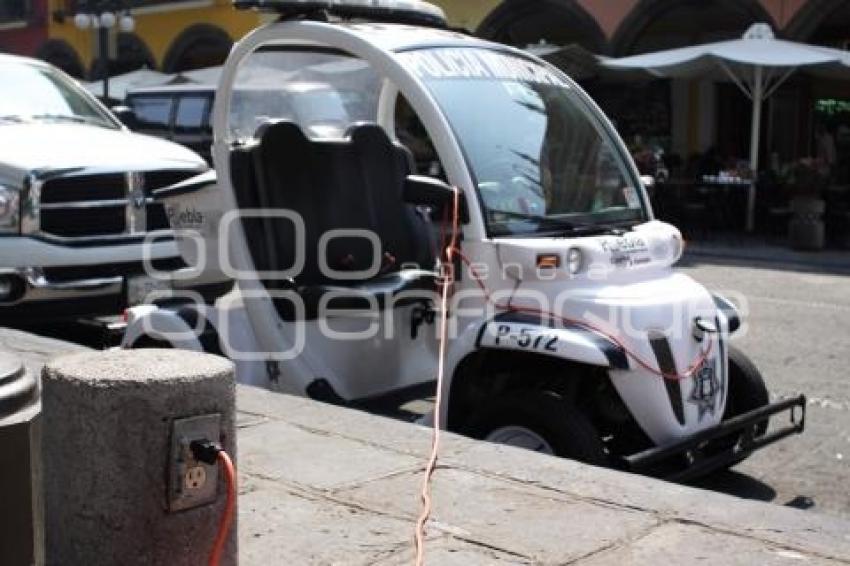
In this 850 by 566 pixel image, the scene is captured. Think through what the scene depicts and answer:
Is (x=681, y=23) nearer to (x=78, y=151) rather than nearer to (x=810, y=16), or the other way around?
(x=810, y=16)

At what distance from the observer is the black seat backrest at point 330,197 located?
570 cm

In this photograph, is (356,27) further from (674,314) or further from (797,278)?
(797,278)

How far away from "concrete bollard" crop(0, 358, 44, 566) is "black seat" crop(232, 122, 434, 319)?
3368 mm

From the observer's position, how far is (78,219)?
7.34 metres

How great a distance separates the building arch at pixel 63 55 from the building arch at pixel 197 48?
427 cm

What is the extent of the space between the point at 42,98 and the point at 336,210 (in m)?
3.68

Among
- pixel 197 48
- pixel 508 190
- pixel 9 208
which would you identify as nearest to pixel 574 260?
pixel 508 190

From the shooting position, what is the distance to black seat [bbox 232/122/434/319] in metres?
5.66

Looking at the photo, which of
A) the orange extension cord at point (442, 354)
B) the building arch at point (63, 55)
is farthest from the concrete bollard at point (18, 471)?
the building arch at point (63, 55)

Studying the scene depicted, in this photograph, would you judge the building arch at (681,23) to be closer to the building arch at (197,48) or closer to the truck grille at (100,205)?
the building arch at (197,48)

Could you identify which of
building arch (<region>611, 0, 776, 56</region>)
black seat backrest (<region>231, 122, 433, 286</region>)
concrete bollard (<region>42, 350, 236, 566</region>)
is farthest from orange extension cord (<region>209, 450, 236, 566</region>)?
building arch (<region>611, 0, 776, 56</region>)

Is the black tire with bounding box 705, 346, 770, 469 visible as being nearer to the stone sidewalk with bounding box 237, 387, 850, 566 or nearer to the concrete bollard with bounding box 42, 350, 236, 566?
the stone sidewalk with bounding box 237, 387, 850, 566

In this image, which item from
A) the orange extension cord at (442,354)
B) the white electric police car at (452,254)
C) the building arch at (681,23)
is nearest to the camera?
the orange extension cord at (442,354)

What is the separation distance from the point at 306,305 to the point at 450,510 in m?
2.04
